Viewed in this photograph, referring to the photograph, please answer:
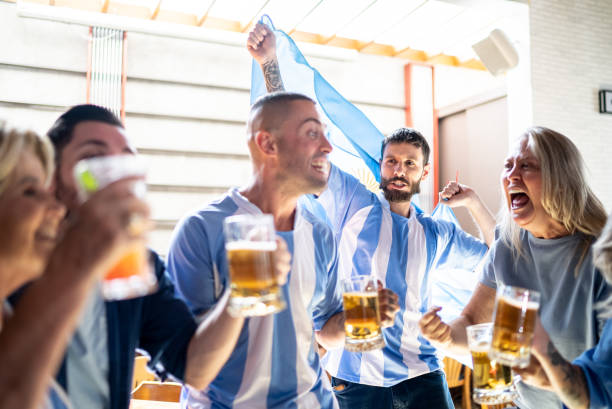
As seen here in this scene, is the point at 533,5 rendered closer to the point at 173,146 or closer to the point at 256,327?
the point at 173,146

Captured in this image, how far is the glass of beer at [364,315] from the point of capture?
160cm

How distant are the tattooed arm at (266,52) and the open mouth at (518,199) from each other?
1.27 meters

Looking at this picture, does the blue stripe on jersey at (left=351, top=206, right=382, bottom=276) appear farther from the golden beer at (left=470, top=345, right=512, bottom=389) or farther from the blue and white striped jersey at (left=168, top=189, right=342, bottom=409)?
the golden beer at (left=470, top=345, right=512, bottom=389)

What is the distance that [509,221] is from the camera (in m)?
2.02

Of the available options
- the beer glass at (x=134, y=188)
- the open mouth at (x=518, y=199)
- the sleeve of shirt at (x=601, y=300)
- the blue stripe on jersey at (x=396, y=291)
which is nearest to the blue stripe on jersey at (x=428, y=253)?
the blue stripe on jersey at (x=396, y=291)

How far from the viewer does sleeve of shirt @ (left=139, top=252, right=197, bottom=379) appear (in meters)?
1.33

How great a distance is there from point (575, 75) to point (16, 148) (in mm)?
6026

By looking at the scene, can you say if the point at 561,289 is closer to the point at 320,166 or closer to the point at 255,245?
the point at 320,166

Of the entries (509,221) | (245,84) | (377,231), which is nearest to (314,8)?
(245,84)

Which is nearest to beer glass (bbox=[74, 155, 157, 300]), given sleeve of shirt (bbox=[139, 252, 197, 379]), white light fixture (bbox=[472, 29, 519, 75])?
sleeve of shirt (bbox=[139, 252, 197, 379])

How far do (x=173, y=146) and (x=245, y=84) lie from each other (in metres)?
1.44

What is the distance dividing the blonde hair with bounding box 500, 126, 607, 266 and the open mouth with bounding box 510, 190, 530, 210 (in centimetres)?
10

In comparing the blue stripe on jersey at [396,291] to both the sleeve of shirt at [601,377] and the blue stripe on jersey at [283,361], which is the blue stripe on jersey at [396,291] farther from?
the sleeve of shirt at [601,377]

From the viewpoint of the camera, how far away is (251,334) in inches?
62.5
